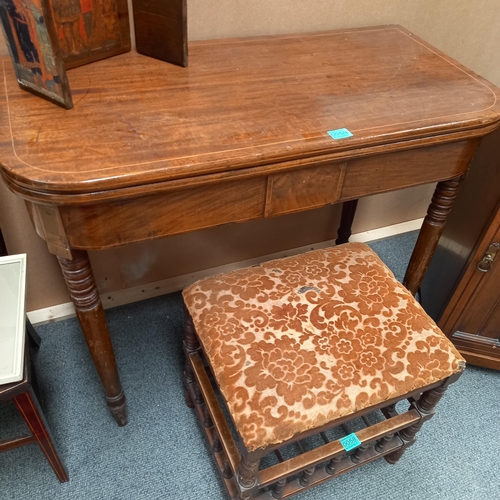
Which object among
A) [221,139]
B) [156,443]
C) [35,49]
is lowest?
[156,443]

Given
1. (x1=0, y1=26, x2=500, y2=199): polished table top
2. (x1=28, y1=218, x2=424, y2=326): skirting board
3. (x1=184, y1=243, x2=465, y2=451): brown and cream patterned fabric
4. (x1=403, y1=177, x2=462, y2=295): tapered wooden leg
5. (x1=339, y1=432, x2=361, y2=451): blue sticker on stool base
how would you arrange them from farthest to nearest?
(x1=28, y1=218, x2=424, y2=326): skirting board, (x1=403, y1=177, x2=462, y2=295): tapered wooden leg, (x1=339, y1=432, x2=361, y2=451): blue sticker on stool base, (x1=184, y1=243, x2=465, y2=451): brown and cream patterned fabric, (x1=0, y1=26, x2=500, y2=199): polished table top

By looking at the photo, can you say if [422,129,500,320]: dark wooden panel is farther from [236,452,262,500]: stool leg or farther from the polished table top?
[236,452,262,500]: stool leg

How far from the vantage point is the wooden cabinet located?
1.18 meters

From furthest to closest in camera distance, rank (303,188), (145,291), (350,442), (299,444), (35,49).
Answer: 1. (145,291)
2. (299,444)
3. (350,442)
4. (303,188)
5. (35,49)

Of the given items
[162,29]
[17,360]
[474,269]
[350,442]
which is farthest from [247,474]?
[162,29]

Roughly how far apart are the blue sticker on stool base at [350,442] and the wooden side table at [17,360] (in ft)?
2.11

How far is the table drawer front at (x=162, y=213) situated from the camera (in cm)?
78

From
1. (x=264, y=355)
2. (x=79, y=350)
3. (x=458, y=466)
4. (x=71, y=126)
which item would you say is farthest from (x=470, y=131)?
(x=79, y=350)

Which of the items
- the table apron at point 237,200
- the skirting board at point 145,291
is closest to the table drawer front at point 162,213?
the table apron at point 237,200

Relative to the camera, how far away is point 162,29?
97 cm

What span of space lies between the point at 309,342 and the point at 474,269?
1.91 ft

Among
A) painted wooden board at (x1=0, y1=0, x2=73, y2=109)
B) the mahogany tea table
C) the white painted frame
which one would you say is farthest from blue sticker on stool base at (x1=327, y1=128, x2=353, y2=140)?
the white painted frame

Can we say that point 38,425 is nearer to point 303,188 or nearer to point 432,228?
point 303,188

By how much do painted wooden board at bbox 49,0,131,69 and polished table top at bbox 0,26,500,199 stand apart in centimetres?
3
